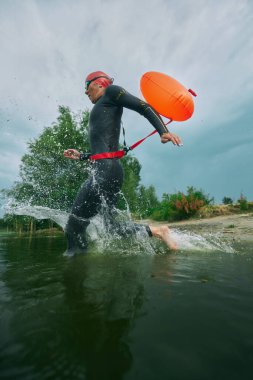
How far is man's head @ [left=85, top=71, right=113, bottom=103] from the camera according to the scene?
3.94m

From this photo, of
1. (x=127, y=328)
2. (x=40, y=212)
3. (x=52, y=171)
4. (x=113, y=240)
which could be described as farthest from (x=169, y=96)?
(x=52, y=171)

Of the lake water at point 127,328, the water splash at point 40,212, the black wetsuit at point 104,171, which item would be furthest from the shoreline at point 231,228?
the lake water at point 127,328

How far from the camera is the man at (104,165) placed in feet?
11.6

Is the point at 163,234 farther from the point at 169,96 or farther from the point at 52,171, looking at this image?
the point at 52,171

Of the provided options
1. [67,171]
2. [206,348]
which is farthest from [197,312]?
[67,171]

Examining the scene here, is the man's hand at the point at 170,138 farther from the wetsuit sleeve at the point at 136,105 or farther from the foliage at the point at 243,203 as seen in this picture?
the foliage at the point at 243,203

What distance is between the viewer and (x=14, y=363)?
95cm

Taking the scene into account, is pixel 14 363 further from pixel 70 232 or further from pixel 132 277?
pixel 70 232

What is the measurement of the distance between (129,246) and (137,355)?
13.0 ft

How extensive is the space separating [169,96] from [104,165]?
1.41m

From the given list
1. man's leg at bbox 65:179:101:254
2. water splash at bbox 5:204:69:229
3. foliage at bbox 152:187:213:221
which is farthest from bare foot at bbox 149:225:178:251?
foliage at bbox 152:187:213:221

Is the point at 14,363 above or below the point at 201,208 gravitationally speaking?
below

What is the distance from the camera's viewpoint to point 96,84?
3.94 meters

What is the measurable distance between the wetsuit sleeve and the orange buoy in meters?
0.50
